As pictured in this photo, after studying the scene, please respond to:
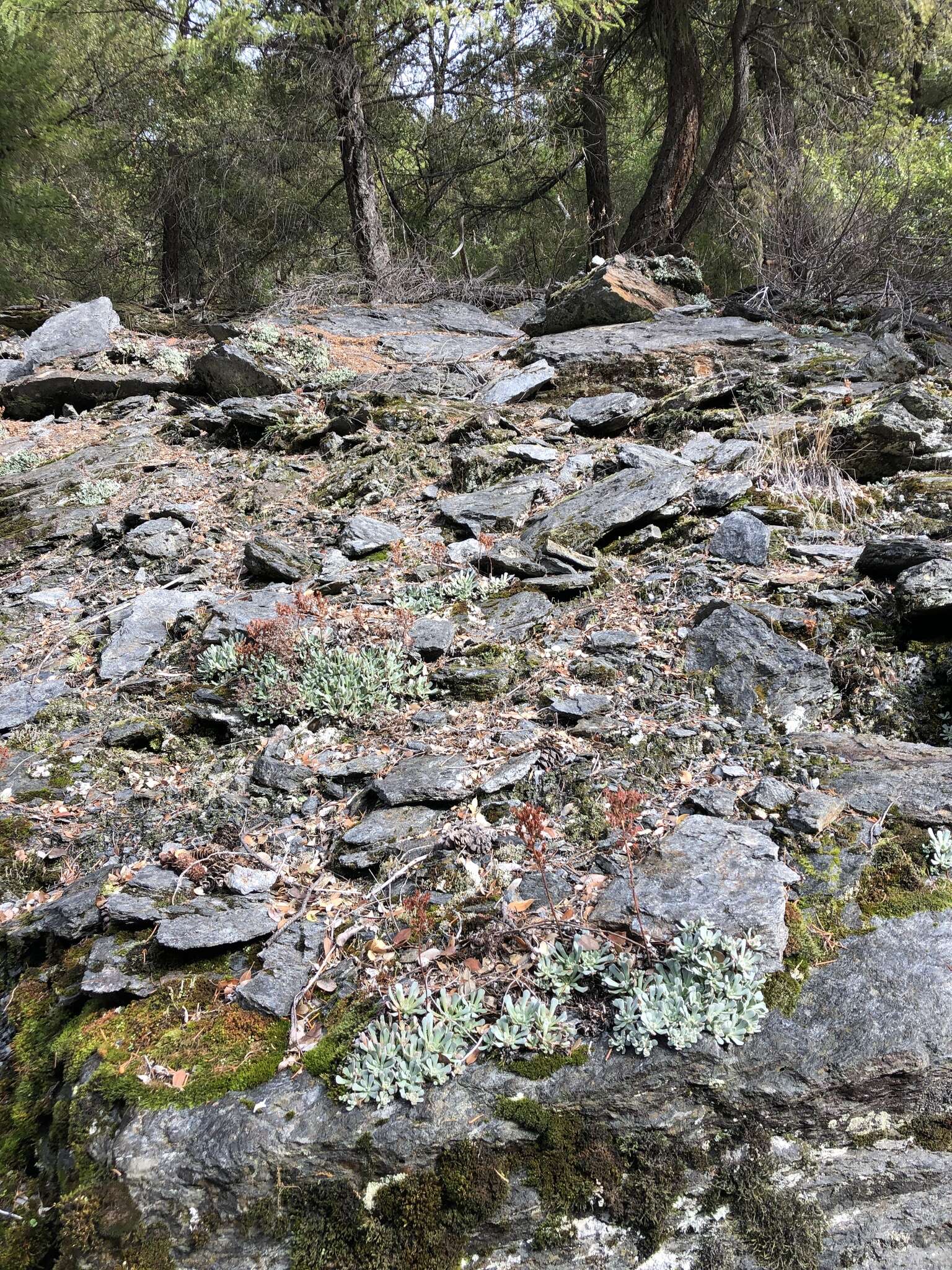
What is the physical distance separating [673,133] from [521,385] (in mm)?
7086

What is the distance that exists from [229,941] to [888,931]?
228 cm

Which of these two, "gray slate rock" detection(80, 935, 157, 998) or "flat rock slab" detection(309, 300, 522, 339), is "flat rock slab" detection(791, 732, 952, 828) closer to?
"gray slate rock" detection(80, 935, 157, 998)

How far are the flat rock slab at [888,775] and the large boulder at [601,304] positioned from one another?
24.9 feet

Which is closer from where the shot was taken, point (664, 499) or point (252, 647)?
point (252, 647)

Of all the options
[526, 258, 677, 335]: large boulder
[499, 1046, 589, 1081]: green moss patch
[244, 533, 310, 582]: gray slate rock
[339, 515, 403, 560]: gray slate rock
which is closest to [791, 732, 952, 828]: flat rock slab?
[499, 1046, 589, 1081]: green moss patch

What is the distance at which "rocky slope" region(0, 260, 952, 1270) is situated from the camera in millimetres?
2137

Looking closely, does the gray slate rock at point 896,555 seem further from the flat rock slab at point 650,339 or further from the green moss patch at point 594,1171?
the flat rock slab at point 650,339

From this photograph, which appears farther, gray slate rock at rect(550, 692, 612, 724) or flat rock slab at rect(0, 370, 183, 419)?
flat rock slab at rect(0, 370, 183, 419)

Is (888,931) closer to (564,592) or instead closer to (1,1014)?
(564,592)

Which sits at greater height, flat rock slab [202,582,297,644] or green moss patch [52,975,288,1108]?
flat rock slab [202,582,297,644]

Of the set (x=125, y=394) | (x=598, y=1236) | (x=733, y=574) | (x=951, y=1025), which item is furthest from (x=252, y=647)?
(x=125, y=394)

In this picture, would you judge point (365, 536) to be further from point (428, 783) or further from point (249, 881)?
point (249, 881)

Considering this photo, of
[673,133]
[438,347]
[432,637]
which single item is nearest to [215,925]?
[432,637]

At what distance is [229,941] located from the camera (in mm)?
2764
